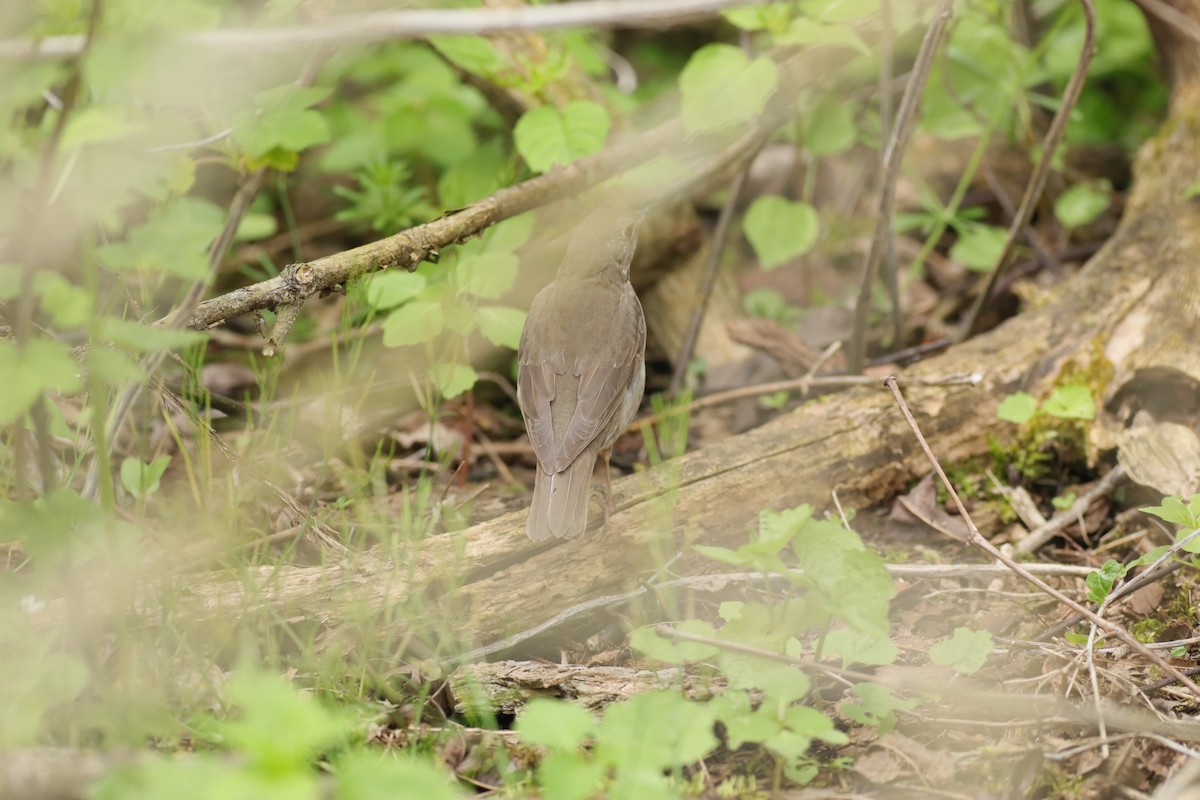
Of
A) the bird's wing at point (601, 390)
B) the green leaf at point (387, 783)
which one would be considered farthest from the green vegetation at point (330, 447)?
the bird's wing at point (601, 390)

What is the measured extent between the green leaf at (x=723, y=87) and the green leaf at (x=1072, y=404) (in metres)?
1.77

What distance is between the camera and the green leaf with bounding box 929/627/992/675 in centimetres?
314

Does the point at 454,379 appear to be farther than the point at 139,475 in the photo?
Yes

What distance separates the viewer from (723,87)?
4.66 m

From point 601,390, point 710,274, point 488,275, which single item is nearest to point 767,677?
point 601,390

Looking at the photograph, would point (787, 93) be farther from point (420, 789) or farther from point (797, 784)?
point (420, 789)

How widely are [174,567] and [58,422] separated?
0.76m

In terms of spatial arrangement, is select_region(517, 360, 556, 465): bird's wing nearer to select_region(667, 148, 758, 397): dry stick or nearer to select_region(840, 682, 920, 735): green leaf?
select_region(667, 148, 758, 397): dry stick

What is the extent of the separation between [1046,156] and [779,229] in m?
1.30

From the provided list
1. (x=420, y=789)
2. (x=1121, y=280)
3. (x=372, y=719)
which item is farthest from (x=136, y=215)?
(x=1121, y=280)

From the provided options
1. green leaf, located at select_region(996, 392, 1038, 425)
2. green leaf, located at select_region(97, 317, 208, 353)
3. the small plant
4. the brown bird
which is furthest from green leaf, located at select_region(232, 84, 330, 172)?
green leaf, located at select_region(996, 392, 1038, 425)

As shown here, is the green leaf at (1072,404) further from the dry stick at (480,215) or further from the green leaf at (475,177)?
the green leaf at (475,177)

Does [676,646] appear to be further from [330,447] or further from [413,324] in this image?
[413,324]

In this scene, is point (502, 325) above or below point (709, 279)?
above
